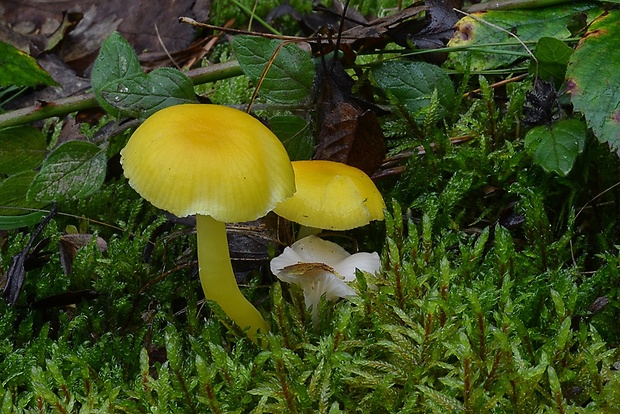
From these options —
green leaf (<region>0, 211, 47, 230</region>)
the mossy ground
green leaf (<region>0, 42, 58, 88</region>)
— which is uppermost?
green leaf (<region>0, 42, 58, 88</region>)

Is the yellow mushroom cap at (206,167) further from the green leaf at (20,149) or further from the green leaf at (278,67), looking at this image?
the green leaf at (20,149)

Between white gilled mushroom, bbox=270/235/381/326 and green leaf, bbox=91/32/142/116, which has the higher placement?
green leaf, bbox=91/32/142/116

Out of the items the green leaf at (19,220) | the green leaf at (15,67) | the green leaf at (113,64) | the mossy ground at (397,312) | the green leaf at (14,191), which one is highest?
the green leaf at (113,64)

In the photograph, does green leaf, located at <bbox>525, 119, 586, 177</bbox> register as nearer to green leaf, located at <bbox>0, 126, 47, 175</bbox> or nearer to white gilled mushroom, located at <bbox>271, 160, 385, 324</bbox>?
white gilled mushroom, located at <bbox>271, 160, 385, 324</bbox>

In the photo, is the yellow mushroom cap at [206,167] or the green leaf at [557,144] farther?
the green leaf at [557,144]

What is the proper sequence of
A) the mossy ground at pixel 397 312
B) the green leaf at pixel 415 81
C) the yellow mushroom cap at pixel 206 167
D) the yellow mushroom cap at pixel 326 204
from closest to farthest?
1. the yellow mushroom cap at pixel 206 167
2. the mossy ground at pixel 397 312
3. the yellow mushroom cap at pixel 326 204
4. the green leaf at pixel 415 81

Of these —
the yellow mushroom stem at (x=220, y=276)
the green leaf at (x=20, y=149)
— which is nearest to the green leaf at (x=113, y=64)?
the green leaf at (x=20, y=149)

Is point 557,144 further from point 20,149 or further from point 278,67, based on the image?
point 20,149

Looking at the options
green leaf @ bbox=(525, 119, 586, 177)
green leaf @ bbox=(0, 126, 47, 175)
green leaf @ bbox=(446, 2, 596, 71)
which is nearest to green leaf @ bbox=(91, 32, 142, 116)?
green leaf @ bbox=(0, 126, 47, 175)

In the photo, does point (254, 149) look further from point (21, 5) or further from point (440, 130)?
point (21, 5)
